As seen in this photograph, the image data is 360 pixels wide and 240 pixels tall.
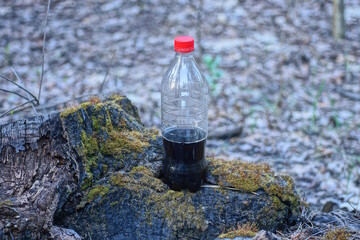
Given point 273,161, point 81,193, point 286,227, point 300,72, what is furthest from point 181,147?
point 300,72

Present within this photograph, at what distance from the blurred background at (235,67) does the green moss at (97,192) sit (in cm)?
197

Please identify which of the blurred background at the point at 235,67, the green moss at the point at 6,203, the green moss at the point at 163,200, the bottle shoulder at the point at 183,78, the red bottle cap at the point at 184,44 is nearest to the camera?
the green moss at the point at 6,203

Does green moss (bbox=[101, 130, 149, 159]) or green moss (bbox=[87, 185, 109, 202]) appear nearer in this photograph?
green moss (bbox=[87, 185, 109, 202])

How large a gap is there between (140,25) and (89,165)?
5.11m

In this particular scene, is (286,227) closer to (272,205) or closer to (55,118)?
(272,205)

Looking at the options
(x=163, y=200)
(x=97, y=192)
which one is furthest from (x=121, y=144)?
(x=163, y=200)

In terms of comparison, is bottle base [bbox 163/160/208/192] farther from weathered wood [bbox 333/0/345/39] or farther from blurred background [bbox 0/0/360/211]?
weathered wood [bbox 333/0/345/39]

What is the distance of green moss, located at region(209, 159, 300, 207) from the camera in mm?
2938

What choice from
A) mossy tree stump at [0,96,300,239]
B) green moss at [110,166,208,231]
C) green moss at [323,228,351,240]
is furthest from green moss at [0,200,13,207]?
green moss at [323,228,351,240]

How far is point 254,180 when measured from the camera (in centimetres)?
296

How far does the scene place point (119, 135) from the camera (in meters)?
3.06

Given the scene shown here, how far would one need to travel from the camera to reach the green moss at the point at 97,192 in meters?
2.83

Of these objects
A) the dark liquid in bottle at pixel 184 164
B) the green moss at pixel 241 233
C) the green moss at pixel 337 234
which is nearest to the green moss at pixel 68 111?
the dark liquid in bottle at pixel 184 164

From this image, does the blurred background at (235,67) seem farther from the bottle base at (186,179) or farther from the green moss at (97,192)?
the green moss at (97,192)
